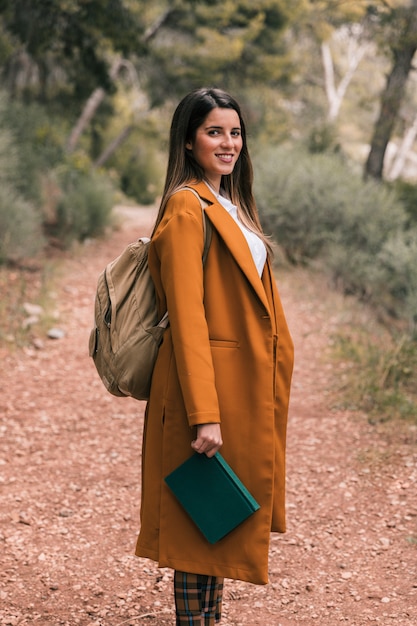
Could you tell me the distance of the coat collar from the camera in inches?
81.8

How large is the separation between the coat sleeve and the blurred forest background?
10.5ft

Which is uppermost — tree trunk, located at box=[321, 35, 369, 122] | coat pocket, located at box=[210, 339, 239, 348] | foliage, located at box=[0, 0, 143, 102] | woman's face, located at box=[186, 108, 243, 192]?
tree trunk, located at box=[321, 35, 369, 122]

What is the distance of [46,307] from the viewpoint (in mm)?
7531

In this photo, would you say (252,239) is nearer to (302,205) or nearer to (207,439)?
(207,439)

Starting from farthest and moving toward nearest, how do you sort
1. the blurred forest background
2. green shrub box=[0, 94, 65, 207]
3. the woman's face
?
green shrub box=[0, 94, 65, 207], the blurred forest background, the woman's face

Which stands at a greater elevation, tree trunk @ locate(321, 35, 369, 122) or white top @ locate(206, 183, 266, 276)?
tree trunk @ locate(321, 35, 369, 122)

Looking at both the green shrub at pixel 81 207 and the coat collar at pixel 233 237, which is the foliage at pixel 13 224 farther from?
the coat collar at pixel 233 237

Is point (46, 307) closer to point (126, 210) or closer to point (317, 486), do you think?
point (317, 486)

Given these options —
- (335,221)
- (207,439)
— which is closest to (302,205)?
(335,221)

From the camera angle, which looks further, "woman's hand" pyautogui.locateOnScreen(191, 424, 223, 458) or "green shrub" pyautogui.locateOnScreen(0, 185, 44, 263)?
"green shrub" pyautogui.locateOnScreen(0, 185, 44, 263)

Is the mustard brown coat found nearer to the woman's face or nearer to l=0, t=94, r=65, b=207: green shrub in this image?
the woman's face

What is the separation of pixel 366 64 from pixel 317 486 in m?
28.7

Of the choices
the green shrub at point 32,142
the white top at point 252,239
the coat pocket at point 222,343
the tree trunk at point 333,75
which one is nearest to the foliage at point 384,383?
the white top at point 252,239

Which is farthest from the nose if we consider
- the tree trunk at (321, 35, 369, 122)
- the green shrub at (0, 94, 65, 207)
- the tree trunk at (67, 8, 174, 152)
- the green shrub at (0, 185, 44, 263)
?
the tree trunk at (321, 35, 369, 122)
